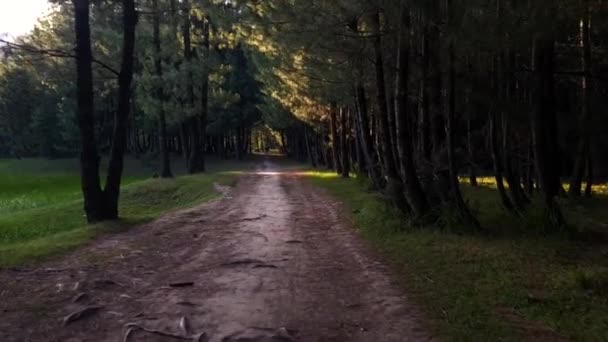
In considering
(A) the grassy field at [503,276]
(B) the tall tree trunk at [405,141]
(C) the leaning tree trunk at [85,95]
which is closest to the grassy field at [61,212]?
(C) the leaning tree trunk at [85,95]

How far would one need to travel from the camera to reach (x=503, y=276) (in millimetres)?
7848

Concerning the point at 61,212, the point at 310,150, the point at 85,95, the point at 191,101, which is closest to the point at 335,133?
the point at 191,101

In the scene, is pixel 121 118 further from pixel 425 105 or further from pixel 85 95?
pixel 425 105

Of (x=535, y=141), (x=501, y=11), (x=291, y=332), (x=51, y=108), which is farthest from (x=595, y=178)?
(x=51, y=108)

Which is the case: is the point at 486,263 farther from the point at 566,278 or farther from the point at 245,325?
the point at 245,325

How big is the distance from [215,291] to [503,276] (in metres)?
3.57

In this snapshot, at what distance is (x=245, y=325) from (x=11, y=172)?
5161 centimetres

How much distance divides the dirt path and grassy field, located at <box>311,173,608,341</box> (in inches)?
16.6

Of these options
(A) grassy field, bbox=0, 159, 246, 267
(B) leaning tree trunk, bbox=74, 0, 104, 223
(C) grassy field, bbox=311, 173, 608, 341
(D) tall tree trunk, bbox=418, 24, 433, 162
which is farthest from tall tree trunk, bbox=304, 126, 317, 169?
(C) grassy field, bbox=311, 173, 608, 341

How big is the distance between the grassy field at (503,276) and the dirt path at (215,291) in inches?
16.6

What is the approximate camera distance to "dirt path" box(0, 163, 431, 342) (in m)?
5.82

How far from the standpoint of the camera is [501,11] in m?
9.10

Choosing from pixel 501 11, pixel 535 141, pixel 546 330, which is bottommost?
pixel 546 330

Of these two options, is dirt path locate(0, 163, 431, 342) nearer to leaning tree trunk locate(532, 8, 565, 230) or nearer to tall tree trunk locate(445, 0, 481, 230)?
tall tree trunk locate(445, 0, 481, 230)
